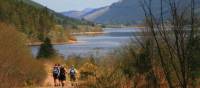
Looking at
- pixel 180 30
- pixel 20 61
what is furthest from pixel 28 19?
pixel 180 30

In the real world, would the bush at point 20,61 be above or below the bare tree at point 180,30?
below

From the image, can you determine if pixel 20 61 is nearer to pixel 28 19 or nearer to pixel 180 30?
pixel 180 30

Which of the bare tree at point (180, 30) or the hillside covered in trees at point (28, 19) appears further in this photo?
the hillside covered in trees at point (28, 19)

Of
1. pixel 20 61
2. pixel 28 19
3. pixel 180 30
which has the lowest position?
pixel 20 61

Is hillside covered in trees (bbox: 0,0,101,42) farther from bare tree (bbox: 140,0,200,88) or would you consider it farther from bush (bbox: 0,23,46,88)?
bare tree (bbox: 140,0,200,88)

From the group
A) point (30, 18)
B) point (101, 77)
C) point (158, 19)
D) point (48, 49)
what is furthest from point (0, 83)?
point (30, 18)

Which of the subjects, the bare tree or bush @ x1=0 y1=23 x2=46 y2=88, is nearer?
the bare tree

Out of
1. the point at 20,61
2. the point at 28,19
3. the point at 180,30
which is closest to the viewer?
the point at 180,30

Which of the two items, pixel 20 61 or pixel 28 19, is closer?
pixel 20 61

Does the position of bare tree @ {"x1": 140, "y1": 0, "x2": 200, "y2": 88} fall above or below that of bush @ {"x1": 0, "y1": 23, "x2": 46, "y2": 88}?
above

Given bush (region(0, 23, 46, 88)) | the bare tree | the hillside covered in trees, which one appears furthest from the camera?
the hillside covered in trees

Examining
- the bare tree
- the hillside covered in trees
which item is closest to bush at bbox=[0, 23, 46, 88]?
the bare tree

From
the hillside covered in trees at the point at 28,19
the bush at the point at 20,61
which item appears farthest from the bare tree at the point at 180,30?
the hillside covered in trees at the point at 28,19

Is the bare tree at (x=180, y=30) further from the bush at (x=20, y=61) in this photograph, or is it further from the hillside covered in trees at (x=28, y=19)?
the hillside covered in trees at (x=28, y=19)
